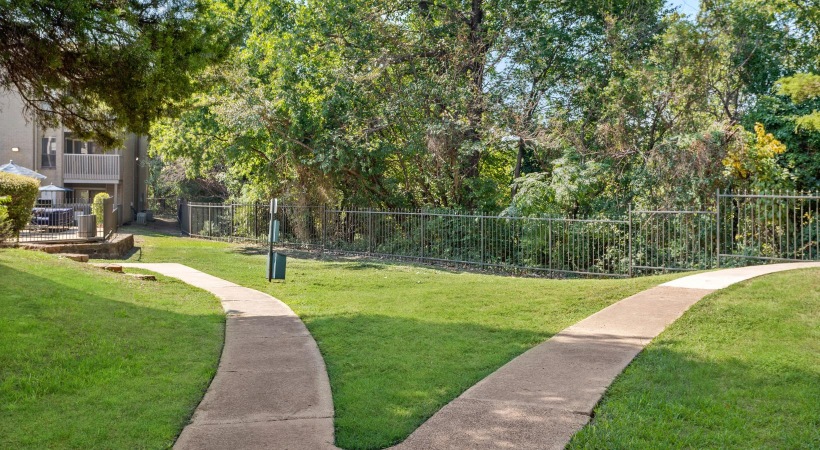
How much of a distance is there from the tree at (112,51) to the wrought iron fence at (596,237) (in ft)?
32.0

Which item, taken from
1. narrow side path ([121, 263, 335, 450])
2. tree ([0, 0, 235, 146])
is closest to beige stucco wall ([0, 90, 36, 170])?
tree ([0, 0, 235, 146])

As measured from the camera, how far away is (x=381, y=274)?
1658 cm

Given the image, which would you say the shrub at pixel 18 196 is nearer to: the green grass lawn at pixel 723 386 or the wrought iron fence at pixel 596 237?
the wrought iron fence at pixel 596 237

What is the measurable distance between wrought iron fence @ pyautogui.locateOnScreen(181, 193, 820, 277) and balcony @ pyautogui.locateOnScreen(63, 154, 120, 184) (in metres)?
17.8

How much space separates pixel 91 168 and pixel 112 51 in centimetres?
3072

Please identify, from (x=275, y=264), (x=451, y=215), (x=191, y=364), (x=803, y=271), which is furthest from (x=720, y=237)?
(x=191, y=364)

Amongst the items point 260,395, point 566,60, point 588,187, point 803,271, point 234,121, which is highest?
point 566,60

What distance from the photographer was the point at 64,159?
36594mm

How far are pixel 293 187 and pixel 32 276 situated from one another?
1500 centimetres

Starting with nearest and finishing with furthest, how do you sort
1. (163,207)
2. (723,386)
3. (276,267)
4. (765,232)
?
(723,386) < (276,267) < (765,232) < (163,207)

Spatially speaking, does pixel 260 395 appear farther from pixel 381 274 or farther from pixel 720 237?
pixel 720 237

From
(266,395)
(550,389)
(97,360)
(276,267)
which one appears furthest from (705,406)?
(276,267)

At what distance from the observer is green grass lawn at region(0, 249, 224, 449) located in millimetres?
5020

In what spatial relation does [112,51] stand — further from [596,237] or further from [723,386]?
[596,237]
